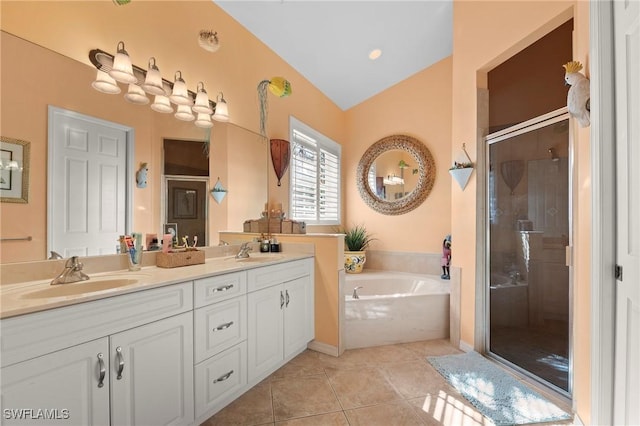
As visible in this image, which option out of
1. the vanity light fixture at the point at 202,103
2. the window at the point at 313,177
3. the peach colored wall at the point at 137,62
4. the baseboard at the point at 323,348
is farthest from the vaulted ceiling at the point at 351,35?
the baseboard at the point at 323,348

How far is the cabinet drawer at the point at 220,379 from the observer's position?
148 cm

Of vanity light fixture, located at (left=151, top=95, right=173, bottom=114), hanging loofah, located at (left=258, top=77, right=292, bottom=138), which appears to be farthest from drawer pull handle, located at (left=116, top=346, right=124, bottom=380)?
hanging loofah, located at (left=258, top=77, right=292, bottom=138)

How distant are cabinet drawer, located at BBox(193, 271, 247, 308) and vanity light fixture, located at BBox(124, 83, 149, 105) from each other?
1166mm

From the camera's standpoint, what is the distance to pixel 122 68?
62.4 inches

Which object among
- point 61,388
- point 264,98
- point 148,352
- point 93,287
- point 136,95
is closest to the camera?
point 61,388

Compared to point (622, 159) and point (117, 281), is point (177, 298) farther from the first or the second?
point (622, 159)

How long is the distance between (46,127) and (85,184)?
0.30m

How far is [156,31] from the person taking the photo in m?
1.88

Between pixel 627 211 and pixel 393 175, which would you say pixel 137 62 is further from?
pixel 393 175

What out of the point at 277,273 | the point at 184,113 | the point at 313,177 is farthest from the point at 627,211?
the point at 313,177

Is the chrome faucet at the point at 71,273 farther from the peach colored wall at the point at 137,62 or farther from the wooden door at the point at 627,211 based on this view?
the wooden door at the point at 627,211

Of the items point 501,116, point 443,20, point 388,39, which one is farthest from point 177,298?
point 443,20

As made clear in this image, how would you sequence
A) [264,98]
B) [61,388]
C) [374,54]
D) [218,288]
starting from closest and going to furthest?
[61,388]
[218,288]
[264,98]
[374,54]

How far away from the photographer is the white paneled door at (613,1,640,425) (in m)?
1.08
